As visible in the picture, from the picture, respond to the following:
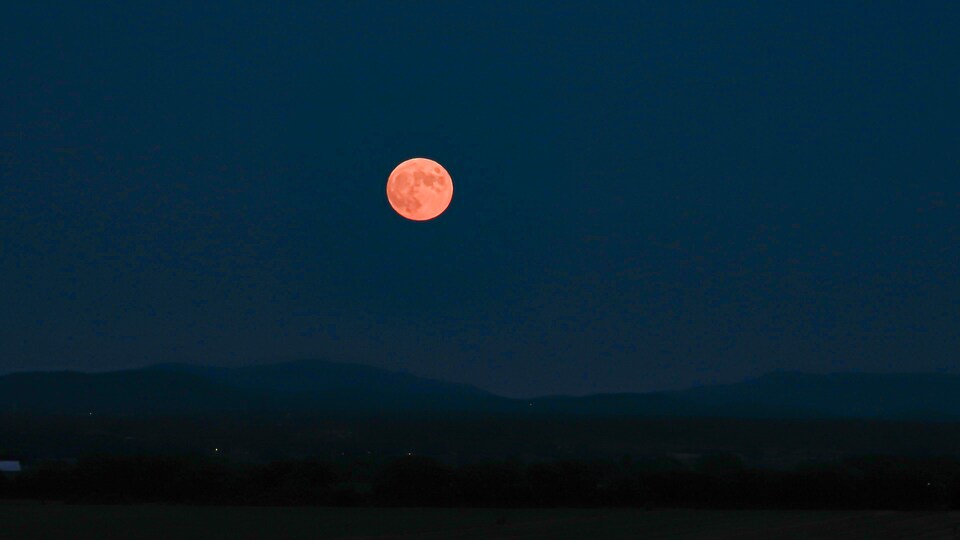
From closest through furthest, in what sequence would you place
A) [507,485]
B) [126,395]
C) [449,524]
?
[449,524] → [507,485] → [126,395]

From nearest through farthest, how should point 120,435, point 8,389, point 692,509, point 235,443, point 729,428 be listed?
1. point 692,509
2. point 235,443
3. point 120,435
4. point 729,428
5. point 8,389

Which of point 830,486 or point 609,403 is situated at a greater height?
point 609,403

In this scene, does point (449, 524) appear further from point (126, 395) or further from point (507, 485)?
point (126, 395)

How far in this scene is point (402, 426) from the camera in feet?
403

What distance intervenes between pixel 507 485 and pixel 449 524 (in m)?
6.82

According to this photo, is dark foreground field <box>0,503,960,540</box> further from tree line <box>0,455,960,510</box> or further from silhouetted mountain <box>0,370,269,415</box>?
silhouetted mountain <box>0,370,269,415</box>

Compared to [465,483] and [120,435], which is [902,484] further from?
[120,435]

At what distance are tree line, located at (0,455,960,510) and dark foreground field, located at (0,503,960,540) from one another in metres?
1.79

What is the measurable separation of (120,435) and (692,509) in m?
70.4

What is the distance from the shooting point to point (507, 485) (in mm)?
44875

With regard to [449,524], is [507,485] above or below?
above

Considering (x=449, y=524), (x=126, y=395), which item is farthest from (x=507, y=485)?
(x=126, y=395)

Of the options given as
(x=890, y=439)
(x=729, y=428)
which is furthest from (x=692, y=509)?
(x=729, y=428)

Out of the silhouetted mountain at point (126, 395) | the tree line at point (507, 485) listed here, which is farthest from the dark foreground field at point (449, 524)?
the silhouetted mountain at point (126, 395)
